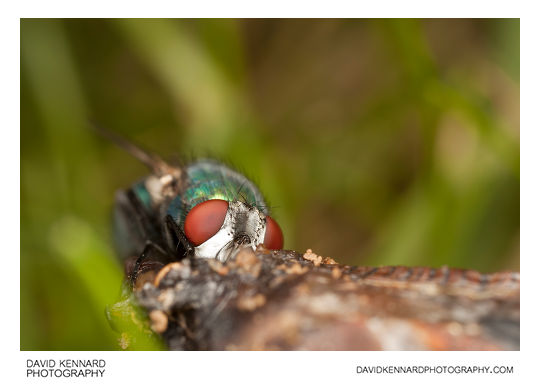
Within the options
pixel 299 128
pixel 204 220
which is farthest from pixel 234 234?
pixel 299 128

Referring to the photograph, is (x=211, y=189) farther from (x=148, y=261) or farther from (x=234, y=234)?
(x=148, y=261)

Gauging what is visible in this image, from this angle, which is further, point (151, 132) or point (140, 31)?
point (151, 132)

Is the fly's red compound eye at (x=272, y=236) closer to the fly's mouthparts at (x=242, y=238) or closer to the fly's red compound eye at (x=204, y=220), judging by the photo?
the fly's mouthparts at (x=242, y=238)

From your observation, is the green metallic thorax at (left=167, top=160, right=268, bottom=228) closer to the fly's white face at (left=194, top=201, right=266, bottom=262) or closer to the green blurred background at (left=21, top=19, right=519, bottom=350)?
the fly's white face at (left=194, top=201, right=266, bottom=262)
